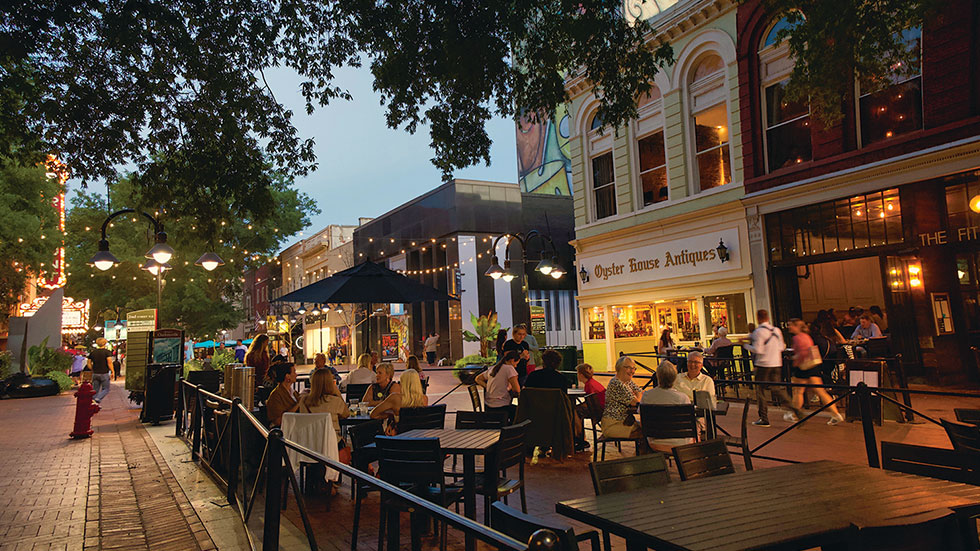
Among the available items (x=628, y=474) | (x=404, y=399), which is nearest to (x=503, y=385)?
(x=404, y=399)

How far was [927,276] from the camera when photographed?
1248cm

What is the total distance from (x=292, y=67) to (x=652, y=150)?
1283 cm

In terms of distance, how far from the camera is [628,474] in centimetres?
384

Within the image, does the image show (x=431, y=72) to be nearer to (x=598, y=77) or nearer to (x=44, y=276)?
(x=598, y=77)

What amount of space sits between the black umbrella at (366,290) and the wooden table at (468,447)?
4771 millimetres

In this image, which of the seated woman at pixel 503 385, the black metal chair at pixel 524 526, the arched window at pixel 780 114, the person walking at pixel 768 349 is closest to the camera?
the black metal chair at pixel 524 526

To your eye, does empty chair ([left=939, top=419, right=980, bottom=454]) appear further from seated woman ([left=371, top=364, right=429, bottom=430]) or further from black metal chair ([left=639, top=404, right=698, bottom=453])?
seated woman ([left=371, top=364, right=429, bottom=430])

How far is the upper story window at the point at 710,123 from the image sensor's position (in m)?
16.8

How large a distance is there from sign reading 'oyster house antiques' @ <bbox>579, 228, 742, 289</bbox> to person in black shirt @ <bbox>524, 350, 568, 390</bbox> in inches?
383

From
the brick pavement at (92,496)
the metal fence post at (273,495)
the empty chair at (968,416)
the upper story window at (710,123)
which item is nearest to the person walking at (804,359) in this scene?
the empty chair at (968,416)

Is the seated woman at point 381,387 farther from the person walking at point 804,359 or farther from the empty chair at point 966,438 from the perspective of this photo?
the person walking at point 804,359

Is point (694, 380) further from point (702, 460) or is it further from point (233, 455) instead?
point (233, 455)

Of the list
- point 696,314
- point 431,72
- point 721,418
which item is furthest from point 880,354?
point 431,72

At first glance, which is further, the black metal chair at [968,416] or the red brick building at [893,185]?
the red brick building at [893,185]
